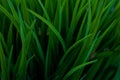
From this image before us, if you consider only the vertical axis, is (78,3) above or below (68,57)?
above

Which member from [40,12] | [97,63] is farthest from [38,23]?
[97,63]

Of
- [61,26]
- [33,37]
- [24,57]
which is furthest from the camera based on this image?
[61,26]

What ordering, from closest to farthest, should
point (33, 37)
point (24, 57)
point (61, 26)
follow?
1. point (24, 57)
2. point (33, 37)
3. point (61, 26)

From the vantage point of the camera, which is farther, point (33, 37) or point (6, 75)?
point (33, 37)

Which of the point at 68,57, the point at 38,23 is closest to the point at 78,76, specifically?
the point at 68,57

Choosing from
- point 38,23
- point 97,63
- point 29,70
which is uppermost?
point 38,23

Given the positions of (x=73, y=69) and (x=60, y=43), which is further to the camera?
(x=60, y=43)

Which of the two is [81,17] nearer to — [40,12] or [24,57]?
[40,12]
